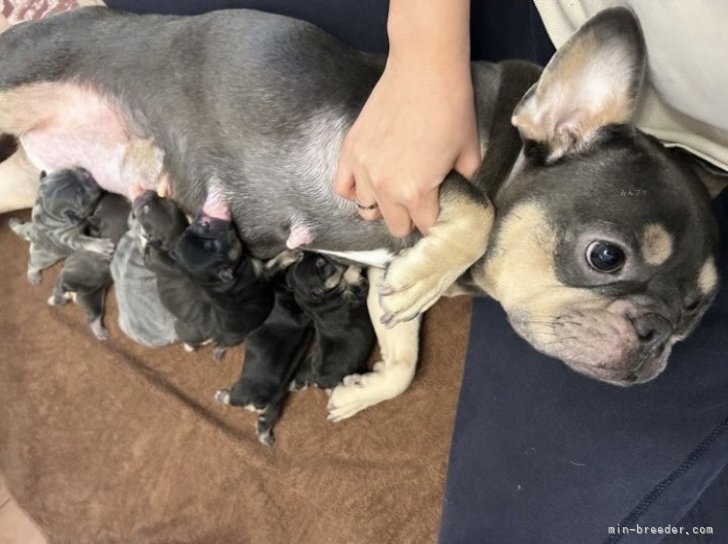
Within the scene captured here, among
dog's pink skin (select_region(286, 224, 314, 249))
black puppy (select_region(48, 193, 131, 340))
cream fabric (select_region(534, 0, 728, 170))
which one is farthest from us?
black puppy (select_region(48, 193, 131, 340))

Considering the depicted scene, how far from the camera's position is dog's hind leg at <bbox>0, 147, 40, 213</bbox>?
2969mm

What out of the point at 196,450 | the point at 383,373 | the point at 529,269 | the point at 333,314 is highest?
the point at 529,269

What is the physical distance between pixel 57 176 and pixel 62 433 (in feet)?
A: 3.41

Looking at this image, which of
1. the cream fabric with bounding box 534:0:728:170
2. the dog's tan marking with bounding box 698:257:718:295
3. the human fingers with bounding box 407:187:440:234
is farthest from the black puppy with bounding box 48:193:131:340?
the dog's tan marking with bounding box 698:257:718:295

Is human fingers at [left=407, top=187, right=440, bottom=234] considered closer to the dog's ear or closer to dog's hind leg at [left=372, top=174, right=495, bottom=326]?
dog's hind leg at [left=372, top=174, right=495, bottom=326]

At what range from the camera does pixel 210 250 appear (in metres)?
2.43

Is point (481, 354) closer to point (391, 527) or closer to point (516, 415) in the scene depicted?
point (516, 415)

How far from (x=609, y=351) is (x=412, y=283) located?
1.82 ft

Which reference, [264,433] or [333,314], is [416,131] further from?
[264,433]

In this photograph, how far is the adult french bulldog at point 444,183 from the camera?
6.21 feet

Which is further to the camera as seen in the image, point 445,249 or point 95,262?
point 95,262

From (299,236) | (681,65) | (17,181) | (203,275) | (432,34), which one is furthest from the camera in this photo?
(17,181)

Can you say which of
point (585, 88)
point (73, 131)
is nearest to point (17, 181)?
point (73, 131)

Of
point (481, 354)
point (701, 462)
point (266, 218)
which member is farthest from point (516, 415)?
point (266, 218)
